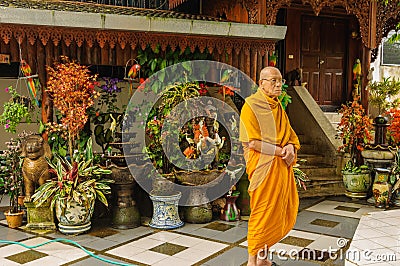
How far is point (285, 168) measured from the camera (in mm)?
4535

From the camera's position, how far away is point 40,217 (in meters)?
6.17

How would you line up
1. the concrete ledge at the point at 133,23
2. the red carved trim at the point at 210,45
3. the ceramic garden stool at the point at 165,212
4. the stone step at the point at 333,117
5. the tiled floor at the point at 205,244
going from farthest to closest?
1. the stone step at the point at 333,117
2. the red carved trim at the point at 210,45
3. the ceramic garden stool at the point at 165,212
4. the concrete ledge at the point at 133,23
5. the tiled floor at the point at 205,244

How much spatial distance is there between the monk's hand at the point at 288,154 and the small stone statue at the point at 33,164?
337 centimetres

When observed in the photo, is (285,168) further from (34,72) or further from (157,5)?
(157,5)

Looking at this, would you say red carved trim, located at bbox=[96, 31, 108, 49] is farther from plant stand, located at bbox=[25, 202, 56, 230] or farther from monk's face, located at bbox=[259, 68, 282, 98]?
monk's face, located at bbox=[259, 68, 282, 98]

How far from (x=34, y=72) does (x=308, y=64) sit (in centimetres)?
698

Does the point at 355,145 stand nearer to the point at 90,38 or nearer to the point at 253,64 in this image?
the point at 253,64

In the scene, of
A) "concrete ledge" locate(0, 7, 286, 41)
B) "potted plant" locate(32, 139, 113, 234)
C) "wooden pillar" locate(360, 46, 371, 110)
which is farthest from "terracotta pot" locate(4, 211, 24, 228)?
"wooden pillar" locate(360, 46, 371, 110)

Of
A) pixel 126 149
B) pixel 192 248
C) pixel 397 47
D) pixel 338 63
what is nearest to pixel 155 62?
pixel 126 149

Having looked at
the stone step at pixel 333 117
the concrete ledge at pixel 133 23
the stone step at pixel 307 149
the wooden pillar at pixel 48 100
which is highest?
the concrete ledge at pixel 133 23

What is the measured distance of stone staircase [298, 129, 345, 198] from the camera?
8.34 metres

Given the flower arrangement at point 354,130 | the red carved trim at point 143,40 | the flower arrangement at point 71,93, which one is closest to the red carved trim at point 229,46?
the red carved trim at point 143,40

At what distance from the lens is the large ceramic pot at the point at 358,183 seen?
317 inches

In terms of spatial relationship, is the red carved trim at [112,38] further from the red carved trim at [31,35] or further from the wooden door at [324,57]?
the wooden door at [324,57]
